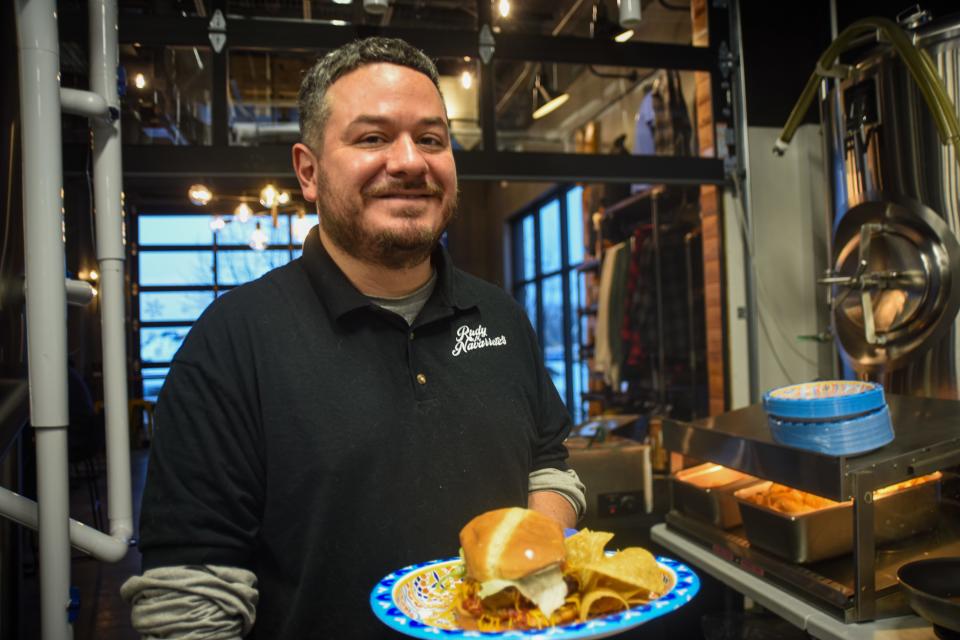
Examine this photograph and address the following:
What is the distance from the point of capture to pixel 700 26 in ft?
13.0

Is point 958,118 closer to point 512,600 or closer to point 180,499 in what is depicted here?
point 512,600

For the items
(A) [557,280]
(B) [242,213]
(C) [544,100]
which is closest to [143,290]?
(B) [242,213]

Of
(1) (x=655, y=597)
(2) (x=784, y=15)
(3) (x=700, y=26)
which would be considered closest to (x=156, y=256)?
(3) (x=700, y=26)

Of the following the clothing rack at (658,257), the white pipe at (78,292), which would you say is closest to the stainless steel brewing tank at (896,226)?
the clothing rack at (658,257)

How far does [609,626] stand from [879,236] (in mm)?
2355

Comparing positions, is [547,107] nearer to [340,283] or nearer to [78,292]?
[340,283]

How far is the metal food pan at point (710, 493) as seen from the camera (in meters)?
2.42

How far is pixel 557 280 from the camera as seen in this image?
31.2 feet

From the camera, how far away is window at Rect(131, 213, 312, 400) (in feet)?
13.5

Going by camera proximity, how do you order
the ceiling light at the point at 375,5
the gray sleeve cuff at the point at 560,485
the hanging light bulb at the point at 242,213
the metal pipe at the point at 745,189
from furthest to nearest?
1. the hanging light bulb at the point at 242,213
2. the metal pipe at the point at 745,189
3. the ceiling light at the point at 375,5
4. the gray sleeve cuff at the point at 560,485

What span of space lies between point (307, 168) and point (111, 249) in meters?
0.40

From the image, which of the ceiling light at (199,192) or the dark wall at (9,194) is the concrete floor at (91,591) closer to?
the ceiling light at (199,192)

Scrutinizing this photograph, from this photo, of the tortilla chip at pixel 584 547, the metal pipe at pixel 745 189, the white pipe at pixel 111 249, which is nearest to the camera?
the tortilla chip at pixel 584 547

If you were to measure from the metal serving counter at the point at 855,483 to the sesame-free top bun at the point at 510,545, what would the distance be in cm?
99
